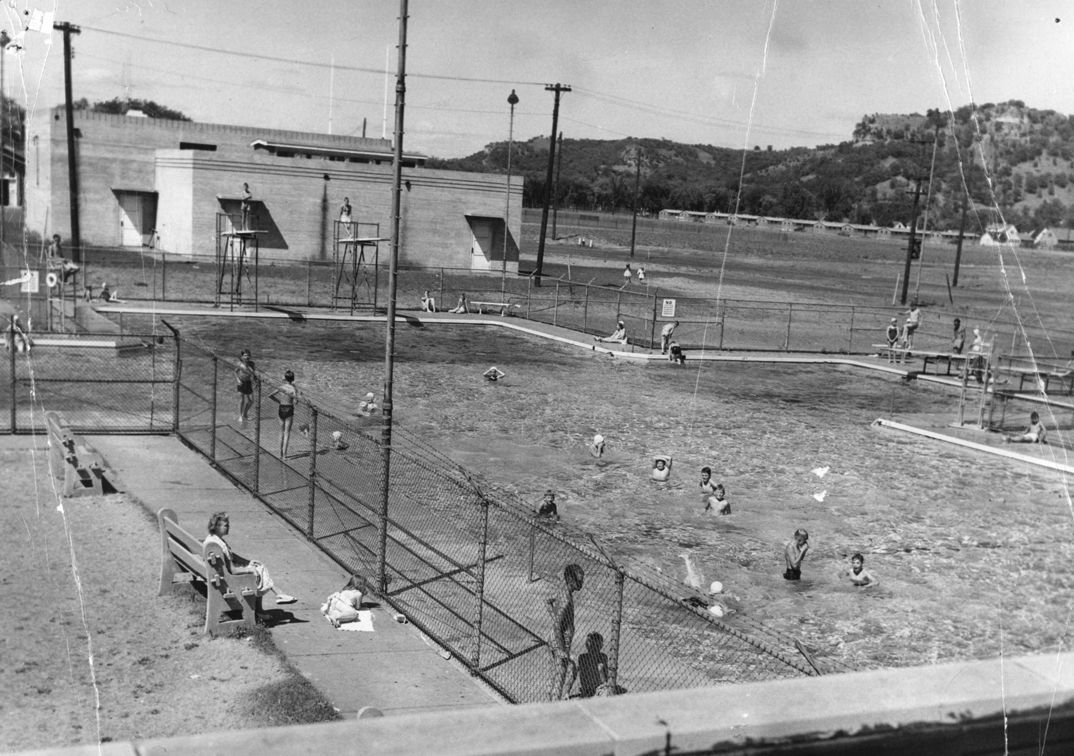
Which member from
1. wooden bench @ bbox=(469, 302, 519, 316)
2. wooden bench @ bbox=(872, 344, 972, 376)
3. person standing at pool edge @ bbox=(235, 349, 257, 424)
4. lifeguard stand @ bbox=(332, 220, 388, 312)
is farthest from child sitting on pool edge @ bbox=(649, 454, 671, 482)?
wooden bench @ bbox=(469, 302, 519, 316)

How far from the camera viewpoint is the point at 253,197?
53.7 meters

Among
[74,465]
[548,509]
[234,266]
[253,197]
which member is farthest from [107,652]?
[253,197]

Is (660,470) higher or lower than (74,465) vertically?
lower

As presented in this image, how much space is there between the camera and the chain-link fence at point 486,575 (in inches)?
397

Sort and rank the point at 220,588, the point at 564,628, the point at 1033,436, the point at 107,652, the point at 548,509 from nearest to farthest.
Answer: the point at 564,628 → the point at 107,652 → the point at 220,588 → the point at 548,509 → the point at 1033,436

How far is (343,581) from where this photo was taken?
12164 mm

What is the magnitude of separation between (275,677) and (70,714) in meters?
1.64

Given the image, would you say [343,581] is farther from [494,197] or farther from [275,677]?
[494,197]

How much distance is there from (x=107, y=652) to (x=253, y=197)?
46401mm

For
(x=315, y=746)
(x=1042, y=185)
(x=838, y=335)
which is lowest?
(x=838, y=335)

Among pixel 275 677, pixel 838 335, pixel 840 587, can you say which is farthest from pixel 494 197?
pixel 275 677

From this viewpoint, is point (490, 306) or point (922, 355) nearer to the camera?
point (922, 355)

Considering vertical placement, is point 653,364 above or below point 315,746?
below

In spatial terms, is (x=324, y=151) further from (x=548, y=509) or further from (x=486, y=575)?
(x=486, y=575)
